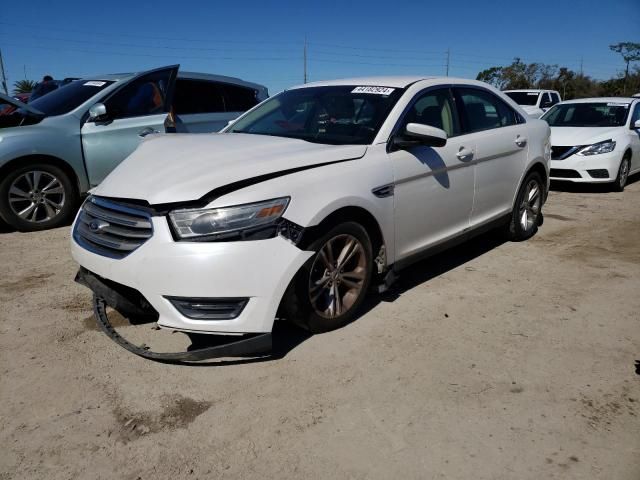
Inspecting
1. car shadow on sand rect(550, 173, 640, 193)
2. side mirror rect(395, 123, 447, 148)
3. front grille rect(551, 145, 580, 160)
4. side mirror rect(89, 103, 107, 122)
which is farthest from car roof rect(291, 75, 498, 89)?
car shadow on sand rect(550, 173, 640, 193)

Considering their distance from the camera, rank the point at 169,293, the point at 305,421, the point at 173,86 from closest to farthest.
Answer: the point at 305,421, the point at 169,293, the point at 173,86

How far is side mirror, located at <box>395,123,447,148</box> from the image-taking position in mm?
3607

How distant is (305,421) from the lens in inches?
102

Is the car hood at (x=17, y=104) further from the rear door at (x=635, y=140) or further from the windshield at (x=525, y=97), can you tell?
the windshield at (x=525, y=97)

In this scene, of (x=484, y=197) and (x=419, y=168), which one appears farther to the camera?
(x=484, y=197)

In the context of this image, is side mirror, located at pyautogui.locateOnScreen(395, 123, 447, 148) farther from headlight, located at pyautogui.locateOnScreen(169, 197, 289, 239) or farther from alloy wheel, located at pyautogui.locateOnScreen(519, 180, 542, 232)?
alloy wheel, located at pyautogui.locateOnScreen(519, 180, 542, 232)

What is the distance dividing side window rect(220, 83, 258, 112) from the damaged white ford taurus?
284 cm

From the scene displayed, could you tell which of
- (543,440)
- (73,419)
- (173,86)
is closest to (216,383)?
(73,419)

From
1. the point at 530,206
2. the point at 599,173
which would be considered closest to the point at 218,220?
the point at 530,206

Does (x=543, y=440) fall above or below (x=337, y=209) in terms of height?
below

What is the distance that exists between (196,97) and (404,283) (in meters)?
4.19

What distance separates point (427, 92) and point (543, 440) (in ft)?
8.87

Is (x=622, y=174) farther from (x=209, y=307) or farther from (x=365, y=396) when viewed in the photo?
(x=209, y=307)

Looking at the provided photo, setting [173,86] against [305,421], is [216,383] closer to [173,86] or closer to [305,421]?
[305,421]
